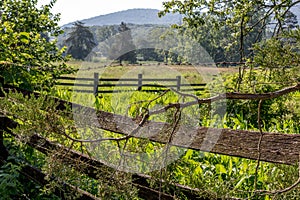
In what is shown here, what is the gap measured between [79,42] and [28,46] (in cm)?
6790

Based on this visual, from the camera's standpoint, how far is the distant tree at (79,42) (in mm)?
68875

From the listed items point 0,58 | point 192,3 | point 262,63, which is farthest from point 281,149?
point 0,58

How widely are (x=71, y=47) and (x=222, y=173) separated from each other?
67717 mm

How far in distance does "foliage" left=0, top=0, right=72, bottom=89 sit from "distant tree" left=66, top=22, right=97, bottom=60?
6370 cm

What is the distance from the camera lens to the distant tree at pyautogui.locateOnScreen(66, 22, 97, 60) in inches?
2712

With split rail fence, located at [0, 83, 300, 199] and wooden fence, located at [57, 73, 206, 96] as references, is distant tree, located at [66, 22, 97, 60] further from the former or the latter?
split rail fence, located at [0, 83, 300, 199]

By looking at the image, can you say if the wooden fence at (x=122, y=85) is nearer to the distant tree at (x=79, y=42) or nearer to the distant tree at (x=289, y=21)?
the distant tree at (x=289, y=21)

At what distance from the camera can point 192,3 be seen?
11.9ft

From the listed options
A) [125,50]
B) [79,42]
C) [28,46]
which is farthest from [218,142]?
[79,42]

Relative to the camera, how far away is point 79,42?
70250 millimetres

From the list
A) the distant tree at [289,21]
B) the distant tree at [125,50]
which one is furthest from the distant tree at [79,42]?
the distant tree at [289,21]

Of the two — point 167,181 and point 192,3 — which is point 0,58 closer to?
point 192,3

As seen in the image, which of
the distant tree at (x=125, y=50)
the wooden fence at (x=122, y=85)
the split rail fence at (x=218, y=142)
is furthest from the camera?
the distant tree at (x=125, y=50)

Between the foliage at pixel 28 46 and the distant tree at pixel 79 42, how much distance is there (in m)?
63.7
